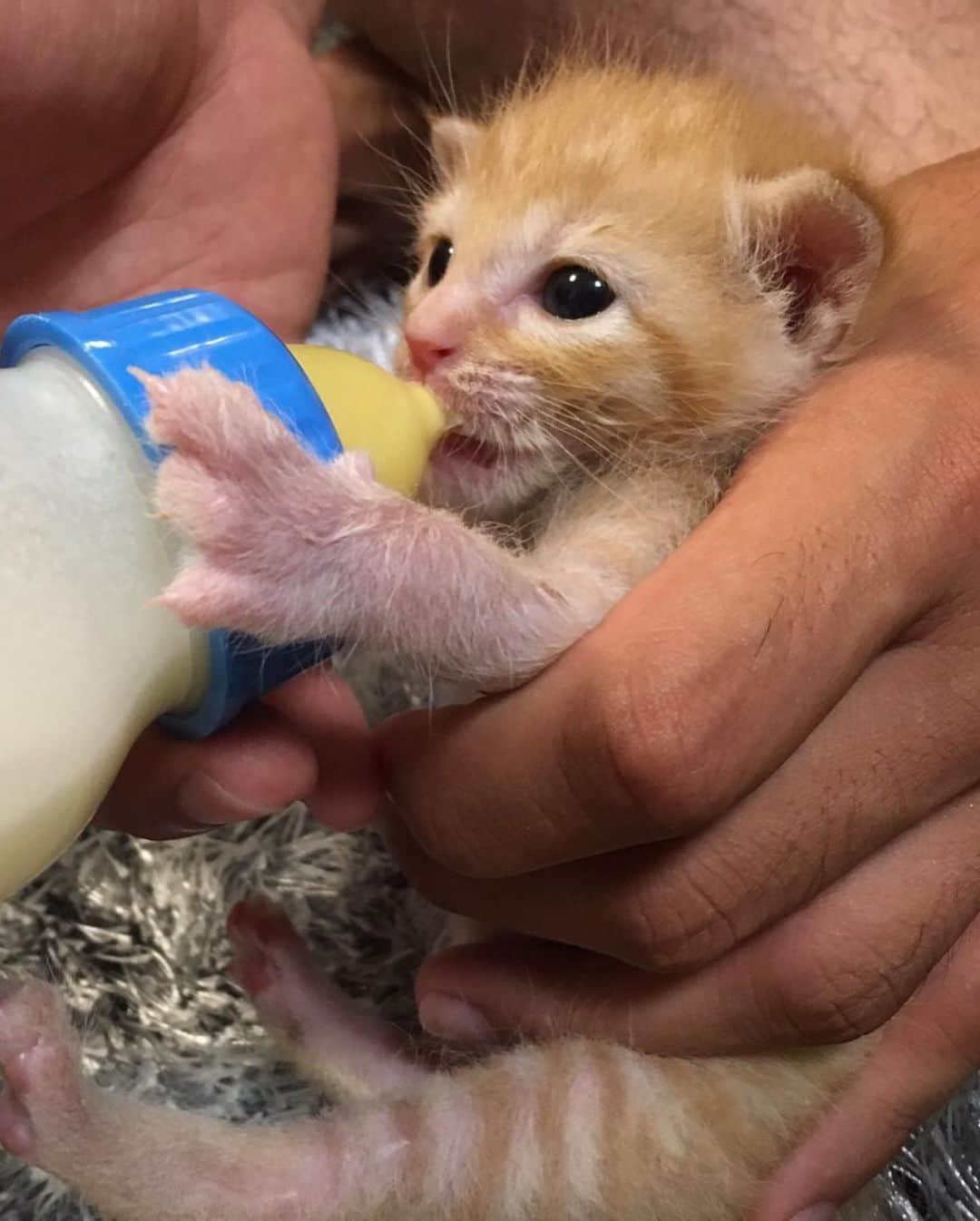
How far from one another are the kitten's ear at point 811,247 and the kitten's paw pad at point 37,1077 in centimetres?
83

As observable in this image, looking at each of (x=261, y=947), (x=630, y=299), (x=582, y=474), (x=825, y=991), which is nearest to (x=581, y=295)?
(x=630, y=299)

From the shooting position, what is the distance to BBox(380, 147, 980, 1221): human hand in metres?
0.78

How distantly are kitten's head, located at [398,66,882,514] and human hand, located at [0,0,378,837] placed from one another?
0.87 ft

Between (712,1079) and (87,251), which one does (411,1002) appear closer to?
(712,1079)

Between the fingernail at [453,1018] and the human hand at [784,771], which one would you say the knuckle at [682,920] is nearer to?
the human hand at [784,771]

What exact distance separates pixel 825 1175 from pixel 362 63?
1685 mm

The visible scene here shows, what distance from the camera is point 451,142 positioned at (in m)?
1.21

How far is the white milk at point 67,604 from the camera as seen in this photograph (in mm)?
615

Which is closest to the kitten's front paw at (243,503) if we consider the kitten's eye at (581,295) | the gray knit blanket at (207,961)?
the kitten's eye at (581,295)

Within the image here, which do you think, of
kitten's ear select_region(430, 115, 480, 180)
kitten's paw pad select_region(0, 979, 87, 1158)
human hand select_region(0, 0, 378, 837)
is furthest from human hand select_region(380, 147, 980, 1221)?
kitten's ear select_region(430, 115, 480, 180)

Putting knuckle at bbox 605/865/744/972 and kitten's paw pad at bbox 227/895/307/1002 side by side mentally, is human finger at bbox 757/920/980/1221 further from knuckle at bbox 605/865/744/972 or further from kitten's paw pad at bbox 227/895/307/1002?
kitten's paw pad at bbox 227/895/307/1002

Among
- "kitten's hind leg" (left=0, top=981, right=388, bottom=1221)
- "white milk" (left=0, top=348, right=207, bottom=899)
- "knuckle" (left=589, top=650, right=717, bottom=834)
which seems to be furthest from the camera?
"kitten's hind leg" (left=0, top=981, right=388, bottom=1221)

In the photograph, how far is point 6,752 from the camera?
604mm

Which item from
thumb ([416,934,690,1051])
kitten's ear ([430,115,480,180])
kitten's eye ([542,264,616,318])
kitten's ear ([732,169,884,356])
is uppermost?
kitten's ear ([732,169,884,356])
